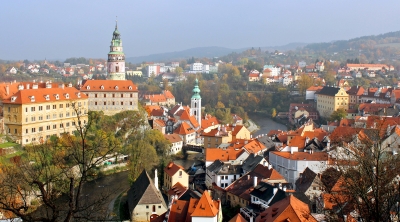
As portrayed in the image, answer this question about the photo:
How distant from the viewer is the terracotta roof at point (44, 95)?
23.7 meters

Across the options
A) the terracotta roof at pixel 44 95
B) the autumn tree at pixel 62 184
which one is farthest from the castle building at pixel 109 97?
the autumn tree at pixel 62 184

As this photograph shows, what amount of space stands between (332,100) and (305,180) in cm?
2506

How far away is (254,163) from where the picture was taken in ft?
62.2

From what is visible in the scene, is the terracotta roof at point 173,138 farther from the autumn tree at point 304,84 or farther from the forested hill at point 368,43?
the forested hill at point 368,43

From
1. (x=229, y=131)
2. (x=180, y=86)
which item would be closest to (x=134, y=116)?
(x=229, y=131)

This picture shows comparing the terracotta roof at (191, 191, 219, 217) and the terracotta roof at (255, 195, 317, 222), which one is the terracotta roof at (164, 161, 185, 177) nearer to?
the terracotta roof at (191, 191, 219, 217)

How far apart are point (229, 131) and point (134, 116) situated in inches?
213

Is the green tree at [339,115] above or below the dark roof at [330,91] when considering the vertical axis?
below

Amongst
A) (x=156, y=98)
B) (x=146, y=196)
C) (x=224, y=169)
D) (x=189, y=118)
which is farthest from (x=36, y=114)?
(x=156, y=98)

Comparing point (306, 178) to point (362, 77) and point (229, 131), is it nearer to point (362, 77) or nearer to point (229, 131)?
point (229, 131)

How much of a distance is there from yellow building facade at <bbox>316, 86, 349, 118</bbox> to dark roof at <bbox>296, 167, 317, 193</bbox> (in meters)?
23.7

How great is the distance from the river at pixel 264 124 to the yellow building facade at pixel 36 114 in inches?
607

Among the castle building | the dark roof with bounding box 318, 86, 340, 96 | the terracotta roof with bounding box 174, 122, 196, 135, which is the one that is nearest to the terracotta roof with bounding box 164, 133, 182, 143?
the terracotta roof with bounding box 174, 122, 196, 135

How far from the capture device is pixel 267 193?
14.9 meters
